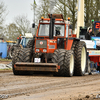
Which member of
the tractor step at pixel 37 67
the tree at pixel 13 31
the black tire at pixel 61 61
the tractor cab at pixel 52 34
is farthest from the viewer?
the tree at pixel 13 31

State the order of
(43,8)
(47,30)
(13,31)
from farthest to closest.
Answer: (13,31) → (43,8) → (47,30)

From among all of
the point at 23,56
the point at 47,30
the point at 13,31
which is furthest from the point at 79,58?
the point at 13,31

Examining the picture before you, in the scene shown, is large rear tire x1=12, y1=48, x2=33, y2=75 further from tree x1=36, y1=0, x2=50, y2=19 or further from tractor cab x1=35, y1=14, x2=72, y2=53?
tree x1=36, y1=0, x2=50, y2=19

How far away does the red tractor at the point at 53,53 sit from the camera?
1096 centimetres

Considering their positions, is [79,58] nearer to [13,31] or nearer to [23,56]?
[23,56]

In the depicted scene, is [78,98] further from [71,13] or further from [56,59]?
[71,13]

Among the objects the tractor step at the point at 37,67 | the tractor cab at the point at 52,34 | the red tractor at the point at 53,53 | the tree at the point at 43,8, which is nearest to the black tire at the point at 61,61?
the red tractor at the point at 53,53

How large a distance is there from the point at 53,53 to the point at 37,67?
32.0 inches

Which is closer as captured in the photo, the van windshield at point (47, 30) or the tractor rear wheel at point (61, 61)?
the tractor rear wheel at point (61, 61)

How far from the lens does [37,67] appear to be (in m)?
10.9

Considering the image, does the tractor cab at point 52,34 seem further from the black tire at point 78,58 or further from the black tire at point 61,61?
the black tire at point 61,61

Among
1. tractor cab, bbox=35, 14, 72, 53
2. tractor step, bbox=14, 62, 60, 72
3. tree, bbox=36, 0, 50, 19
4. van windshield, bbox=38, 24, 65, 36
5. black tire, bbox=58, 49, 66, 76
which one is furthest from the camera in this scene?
tree, bbox=36, 0, 50, 19

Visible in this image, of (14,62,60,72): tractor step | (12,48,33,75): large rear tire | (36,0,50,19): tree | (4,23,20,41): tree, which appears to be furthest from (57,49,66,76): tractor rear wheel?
(4,23,20,41): tree

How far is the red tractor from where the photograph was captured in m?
11.0
